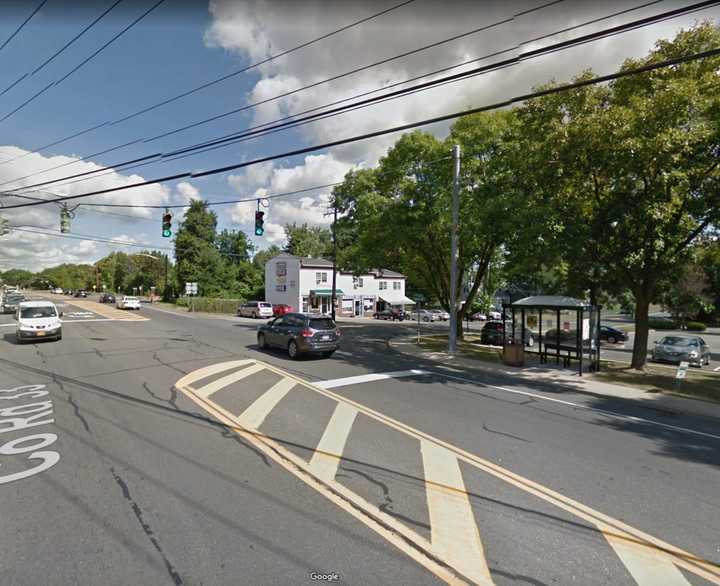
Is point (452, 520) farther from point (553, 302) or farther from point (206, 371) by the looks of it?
point (553, 302)

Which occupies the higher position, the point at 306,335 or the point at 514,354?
the point at 306,335

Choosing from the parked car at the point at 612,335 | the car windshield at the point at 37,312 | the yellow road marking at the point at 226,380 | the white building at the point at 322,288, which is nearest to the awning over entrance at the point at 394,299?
the white building at the point at 322,288

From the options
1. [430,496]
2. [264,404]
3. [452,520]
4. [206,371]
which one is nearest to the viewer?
[452,520]

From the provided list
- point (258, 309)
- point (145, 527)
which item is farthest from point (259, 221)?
point (258, 309)

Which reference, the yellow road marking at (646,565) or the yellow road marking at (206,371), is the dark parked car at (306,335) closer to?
the yellow road marking at (206,371)

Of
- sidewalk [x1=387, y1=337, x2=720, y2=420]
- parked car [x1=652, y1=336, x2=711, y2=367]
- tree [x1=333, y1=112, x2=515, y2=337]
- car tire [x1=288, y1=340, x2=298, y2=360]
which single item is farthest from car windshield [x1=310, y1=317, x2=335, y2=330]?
parked car [x1=652, y1=336, x2=711, y2=367]

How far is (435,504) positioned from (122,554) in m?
2.90

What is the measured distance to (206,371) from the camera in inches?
404

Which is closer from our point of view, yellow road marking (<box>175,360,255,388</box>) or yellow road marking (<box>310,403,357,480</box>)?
yellow road marking (<box>310,403,357,480</box>)

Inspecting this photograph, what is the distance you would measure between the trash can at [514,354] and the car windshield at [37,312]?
1836 centimetres

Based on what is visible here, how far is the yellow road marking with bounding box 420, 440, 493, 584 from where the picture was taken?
121 inches

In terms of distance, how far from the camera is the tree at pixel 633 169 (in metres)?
9.84

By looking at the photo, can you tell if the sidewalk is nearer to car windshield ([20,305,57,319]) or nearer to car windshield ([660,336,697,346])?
car windshield ([660,336,697,346])

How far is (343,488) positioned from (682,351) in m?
19.3
